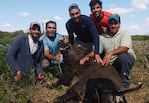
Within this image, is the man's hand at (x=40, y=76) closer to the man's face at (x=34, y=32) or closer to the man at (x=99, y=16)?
the man's face at (x=34, y=32)

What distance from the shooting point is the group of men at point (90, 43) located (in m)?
7.34

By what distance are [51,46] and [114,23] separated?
1828mm

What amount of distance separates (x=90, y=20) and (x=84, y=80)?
175 cm

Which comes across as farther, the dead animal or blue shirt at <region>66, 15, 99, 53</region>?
blue shirt at <region>66, 15, 99, 53</region>

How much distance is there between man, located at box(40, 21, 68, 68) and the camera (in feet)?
27.8

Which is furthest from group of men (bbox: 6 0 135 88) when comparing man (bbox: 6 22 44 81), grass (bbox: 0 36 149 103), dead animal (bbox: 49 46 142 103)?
grass (bbox: 0 36 149 103)

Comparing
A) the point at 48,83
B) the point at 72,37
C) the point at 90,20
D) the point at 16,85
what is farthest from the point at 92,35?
the point at 16,85

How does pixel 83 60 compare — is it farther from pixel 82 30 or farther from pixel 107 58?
pixel 82 30

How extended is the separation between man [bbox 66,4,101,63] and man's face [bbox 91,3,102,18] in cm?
24

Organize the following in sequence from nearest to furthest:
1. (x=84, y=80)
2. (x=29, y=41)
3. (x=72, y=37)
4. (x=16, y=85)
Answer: (x=84, y=80), (x=16, y=85), (x=29, y=41), (x=72, y=37)

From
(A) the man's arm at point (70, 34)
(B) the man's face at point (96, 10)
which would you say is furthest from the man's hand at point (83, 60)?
(B) the man's face at point (96, 10)

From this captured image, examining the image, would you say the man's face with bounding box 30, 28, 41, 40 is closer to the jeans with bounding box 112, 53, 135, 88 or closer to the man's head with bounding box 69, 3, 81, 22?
the man's head with bounding box 69, 3, 81, 22

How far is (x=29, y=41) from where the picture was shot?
7727 mm

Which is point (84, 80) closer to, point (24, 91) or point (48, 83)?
point (24, 91)
